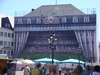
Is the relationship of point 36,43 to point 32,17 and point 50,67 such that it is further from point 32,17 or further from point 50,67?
point 50,67

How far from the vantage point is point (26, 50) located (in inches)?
2872

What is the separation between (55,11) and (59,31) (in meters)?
7.09

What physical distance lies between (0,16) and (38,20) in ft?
41.6

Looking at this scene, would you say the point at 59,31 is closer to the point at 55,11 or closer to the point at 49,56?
the point at 49,56

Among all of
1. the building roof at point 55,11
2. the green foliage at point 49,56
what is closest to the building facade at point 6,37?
the green foliage at point 49,56

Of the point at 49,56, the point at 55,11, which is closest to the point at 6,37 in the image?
the point at 49,56

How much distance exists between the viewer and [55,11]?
7556 centimetres

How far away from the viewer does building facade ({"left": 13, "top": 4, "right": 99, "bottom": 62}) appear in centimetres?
6856

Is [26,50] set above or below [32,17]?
below

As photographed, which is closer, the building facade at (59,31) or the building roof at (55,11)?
the building facade at (59,31)

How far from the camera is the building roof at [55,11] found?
7388 cm

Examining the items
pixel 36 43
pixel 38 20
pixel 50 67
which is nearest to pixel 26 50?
pixel 36 43

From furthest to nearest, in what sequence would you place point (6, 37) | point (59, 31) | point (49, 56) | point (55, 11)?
point (55, 11), point (6, 37), point (59, 31), point (49, 56)

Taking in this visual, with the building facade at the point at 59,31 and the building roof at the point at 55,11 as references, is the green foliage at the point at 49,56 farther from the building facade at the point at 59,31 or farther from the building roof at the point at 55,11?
the building roof at the point at 55,11
